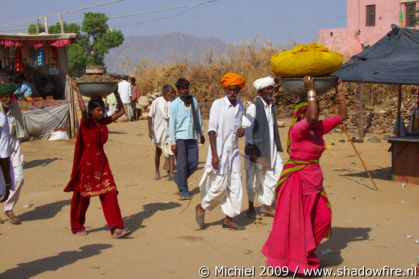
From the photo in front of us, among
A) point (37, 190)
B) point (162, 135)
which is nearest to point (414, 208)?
point (162, 135)

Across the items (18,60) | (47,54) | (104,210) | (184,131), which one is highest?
(47,54)

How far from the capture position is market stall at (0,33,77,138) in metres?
15.4

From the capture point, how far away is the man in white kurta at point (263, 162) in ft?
23.9

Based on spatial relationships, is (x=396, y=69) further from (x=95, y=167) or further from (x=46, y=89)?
(x=46, y=89)

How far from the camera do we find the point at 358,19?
33.3 metres

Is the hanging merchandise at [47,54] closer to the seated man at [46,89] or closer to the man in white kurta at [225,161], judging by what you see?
the seated man at [46,89]

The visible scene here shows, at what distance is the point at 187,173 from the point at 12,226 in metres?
2.73

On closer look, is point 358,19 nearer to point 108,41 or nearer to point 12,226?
point 12,226

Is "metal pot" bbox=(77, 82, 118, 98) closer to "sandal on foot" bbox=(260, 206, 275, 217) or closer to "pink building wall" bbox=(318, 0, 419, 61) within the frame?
"sandal on foot" bbox=(260, 206, 275, 217)

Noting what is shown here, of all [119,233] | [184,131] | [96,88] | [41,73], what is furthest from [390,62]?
[41,73]

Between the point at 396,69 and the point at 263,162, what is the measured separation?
319 centimetres

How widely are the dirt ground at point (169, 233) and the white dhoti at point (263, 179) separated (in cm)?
35

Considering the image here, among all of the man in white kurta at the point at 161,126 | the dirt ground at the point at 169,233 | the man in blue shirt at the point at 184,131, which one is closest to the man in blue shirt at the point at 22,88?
the dirt ground at the point at 169,233

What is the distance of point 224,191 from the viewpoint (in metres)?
6.72
